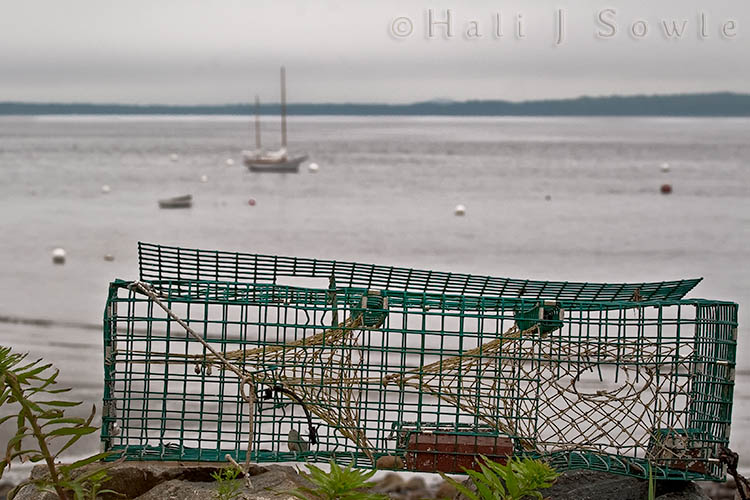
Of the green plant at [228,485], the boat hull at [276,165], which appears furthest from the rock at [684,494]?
the boat hull at [276,165]

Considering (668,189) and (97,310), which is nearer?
(97,310)

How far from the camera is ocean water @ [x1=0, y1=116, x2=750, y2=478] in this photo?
17.1 m

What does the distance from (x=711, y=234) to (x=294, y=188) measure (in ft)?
90.8

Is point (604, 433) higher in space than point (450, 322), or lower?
higher

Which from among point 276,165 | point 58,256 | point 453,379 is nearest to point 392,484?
point 453,379

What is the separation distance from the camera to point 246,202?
45.4m

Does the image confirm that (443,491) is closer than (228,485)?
No

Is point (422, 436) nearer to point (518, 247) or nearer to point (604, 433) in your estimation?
point (604, 433)

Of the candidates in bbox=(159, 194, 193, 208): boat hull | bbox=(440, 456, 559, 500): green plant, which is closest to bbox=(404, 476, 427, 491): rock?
bbox=(440, 456, 559, 500): green plant

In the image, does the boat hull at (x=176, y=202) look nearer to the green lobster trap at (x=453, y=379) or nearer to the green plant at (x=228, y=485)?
the green lobster trap at (x=453, y=379)

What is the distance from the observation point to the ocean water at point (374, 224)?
17.1 meters

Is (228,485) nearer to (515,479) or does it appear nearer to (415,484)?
(515,479)

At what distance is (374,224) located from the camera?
114 feet

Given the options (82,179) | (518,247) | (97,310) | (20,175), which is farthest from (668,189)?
(97,310)
